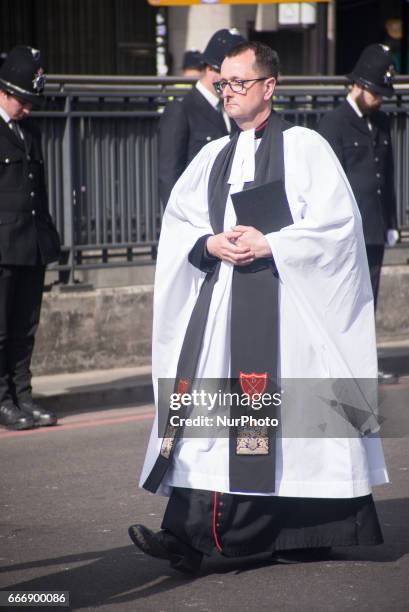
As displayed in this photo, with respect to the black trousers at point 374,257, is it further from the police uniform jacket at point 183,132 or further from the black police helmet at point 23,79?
the black police helmet at point 23,79

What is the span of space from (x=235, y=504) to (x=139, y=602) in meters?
0.57

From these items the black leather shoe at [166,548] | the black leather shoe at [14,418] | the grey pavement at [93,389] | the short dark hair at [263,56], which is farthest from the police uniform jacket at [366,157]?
the black leather shoe at [166,548]

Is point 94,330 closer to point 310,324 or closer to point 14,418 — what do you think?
point 14,418

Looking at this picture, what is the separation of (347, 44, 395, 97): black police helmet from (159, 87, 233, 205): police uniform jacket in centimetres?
92

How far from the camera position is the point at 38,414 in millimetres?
8164

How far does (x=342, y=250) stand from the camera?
529 cm

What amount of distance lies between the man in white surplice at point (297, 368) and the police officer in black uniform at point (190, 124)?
10.1ft

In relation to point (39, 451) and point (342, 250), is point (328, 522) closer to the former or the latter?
point (342, 250)

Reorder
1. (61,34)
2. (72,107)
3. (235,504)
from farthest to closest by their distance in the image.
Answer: (61,34)
(72,107)
(235,504)

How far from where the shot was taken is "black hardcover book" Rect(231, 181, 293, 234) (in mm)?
5258

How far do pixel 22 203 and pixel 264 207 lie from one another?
2.93 meters

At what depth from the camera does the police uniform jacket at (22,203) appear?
25.6 ft

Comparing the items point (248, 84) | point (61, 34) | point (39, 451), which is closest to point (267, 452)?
point (248, 84)

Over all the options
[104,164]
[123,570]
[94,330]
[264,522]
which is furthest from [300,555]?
[104,164]
